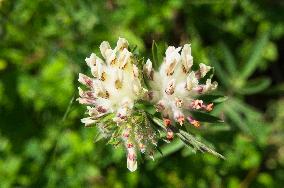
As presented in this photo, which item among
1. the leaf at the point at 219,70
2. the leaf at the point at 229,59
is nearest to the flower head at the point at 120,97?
the leaf at the point at 219,70

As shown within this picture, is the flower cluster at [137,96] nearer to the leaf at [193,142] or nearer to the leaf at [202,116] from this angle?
the leaf at [193,142]

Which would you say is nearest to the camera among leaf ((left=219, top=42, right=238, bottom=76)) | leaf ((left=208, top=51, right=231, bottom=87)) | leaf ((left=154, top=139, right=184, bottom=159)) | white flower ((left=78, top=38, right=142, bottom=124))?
white flower ((left=78, top=38, right=142, bottom=124))

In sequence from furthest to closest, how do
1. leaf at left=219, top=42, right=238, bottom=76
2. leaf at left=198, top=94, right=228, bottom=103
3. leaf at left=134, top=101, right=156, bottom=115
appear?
leaf at left=219, top=42, right=238, bottom=76 < leaf at left=198, top=94, right=228, bottom=103 < leaf at left=134, top=101, right=156, bottom=115

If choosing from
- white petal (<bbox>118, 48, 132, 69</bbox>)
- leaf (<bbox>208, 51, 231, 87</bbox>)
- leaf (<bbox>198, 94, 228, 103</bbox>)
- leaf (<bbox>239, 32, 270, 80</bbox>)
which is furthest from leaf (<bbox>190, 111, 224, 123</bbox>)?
leaf (<bbox>239, 32, 270, 80</bbox>)

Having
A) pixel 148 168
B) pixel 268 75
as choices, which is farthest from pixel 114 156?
pixel 268 75

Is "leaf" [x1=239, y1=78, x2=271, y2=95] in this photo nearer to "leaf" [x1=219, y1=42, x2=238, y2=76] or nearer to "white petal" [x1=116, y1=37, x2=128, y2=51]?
"leaf" [x1=219, y1=42, x2=238, y2=76]

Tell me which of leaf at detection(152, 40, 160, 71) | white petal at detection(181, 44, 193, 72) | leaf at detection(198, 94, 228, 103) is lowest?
leaf at detection(198, 94, 228, 103)
